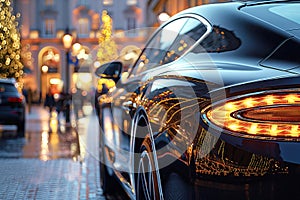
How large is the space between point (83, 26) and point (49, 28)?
173 inches

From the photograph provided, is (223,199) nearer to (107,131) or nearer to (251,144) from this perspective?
(251,144)

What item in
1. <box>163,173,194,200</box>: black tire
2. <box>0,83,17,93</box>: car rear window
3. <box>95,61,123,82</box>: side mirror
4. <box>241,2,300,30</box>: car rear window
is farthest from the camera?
<box>0,83,17,93</box>: car rear window

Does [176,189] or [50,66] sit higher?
[50,66]

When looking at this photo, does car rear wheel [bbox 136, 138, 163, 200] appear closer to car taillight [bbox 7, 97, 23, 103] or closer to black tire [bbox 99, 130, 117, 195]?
black tire [bbox 99, 130, 117, 195]

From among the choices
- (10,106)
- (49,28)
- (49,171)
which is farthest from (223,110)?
(49,28)

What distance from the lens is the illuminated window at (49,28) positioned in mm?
67812

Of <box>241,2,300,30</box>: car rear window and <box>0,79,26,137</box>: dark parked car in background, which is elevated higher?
<box>241,2,300,30</box>: car rear window

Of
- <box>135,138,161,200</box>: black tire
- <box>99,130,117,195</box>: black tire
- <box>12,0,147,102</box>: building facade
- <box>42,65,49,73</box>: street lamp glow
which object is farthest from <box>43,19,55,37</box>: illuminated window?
<box>135,138,161,200</box>: black tire

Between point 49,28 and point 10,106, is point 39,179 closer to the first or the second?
point 10,106

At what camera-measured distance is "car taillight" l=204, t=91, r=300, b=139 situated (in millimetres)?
2338

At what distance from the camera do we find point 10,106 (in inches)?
585

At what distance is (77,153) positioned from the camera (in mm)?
9367

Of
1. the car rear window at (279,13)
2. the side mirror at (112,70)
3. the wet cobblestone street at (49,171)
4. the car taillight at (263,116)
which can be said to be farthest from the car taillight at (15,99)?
the car taillight at (263,116)

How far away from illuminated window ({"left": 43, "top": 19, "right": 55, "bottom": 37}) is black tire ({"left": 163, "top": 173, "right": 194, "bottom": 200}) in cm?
6619
